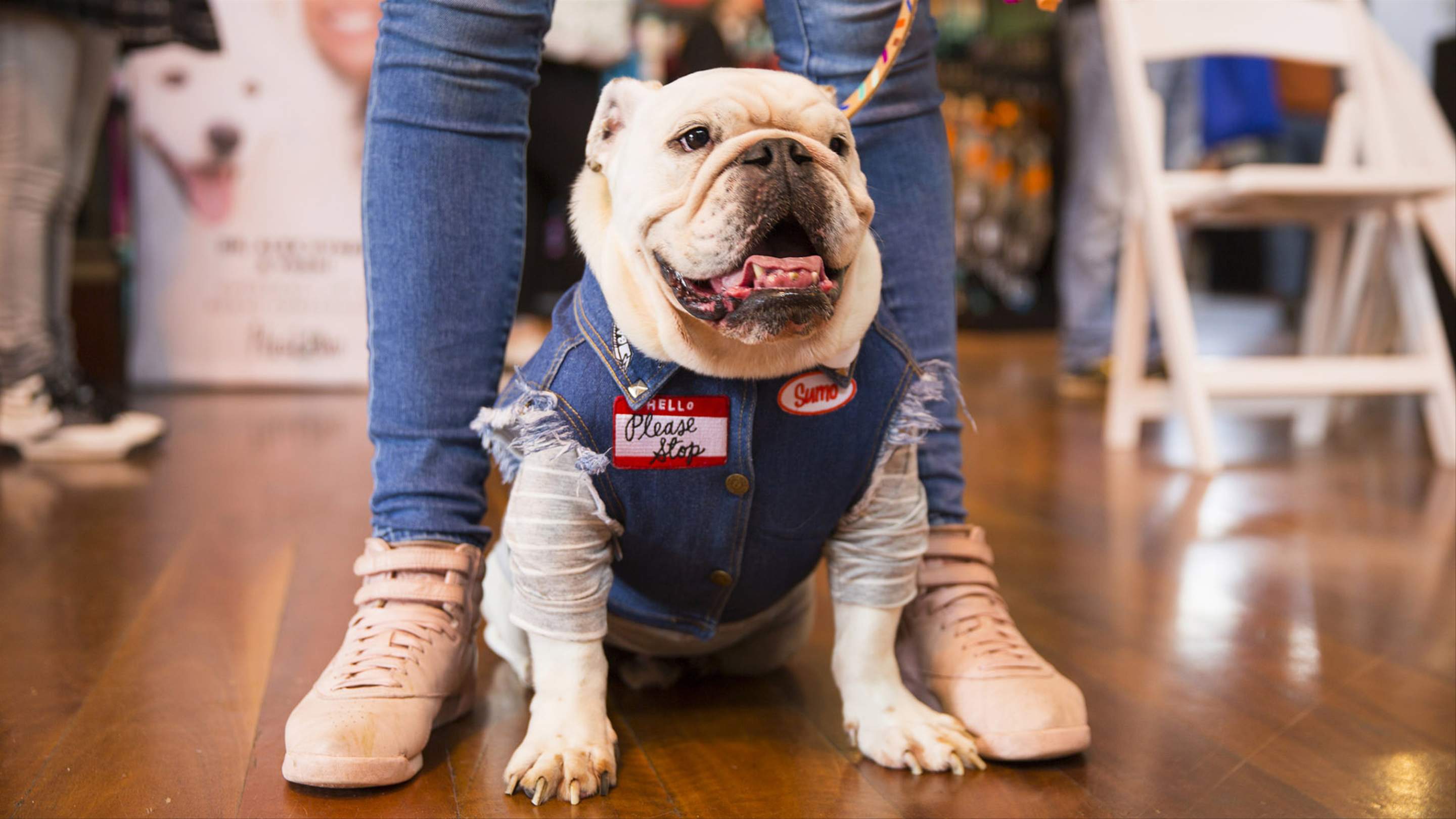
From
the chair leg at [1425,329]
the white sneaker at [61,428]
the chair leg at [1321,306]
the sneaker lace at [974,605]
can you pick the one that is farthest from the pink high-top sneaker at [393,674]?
the chair leg at [1321,306]

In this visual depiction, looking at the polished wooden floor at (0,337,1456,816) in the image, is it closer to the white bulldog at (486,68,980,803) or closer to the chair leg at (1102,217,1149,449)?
the white bulldog at (486,68,980,803)

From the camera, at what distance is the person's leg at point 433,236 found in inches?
41.6

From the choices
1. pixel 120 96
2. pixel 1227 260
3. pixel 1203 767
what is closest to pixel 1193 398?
pixel 1203 767

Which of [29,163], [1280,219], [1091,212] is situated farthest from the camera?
[1091,212]

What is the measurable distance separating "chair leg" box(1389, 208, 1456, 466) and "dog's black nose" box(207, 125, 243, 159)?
3137mm

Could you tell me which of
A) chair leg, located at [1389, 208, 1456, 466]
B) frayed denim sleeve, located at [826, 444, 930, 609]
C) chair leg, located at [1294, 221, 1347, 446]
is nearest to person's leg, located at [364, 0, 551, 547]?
frayed denim sleeve, located at [826, 444, 930, 609]

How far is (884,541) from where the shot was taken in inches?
39.4

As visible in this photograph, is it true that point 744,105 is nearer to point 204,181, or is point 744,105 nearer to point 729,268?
point 729,268

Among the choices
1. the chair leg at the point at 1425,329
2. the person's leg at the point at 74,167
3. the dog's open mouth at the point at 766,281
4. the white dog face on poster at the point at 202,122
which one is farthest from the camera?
the white dog face on poster at the point at 202,122

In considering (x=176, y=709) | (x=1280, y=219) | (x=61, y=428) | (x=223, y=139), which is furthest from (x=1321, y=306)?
(x=223, y=139)

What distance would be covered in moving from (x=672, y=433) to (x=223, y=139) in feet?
10.1

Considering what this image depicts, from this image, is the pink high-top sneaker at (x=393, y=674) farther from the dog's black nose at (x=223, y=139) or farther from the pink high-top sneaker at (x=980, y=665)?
the dog's black nose at (x=223, y=139)

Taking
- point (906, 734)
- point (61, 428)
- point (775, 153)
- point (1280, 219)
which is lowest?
point (61, 428)

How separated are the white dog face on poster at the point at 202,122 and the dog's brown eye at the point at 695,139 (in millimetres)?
2981
